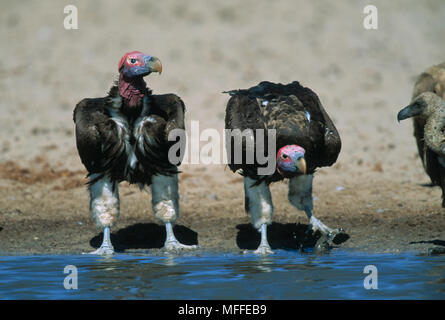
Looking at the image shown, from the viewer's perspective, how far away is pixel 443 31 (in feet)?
71.5

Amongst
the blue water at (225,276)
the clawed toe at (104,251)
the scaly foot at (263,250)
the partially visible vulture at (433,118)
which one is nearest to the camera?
the blue water at (225,276)

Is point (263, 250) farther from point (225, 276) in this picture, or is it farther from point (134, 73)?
point (134, 73)

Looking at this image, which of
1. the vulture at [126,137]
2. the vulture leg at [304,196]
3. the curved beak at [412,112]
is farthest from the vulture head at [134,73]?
the curved beak at [412,112]

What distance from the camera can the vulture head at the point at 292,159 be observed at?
818 cm

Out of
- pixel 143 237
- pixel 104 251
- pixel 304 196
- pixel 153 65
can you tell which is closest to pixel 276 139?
pixel 304 196

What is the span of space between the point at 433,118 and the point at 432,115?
0.17ft

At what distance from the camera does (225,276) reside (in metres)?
7.59

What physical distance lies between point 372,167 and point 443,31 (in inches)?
382

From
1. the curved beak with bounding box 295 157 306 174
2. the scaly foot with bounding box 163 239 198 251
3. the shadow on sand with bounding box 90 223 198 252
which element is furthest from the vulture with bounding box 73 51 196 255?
the curved beak with bounding box 295 157 306 174

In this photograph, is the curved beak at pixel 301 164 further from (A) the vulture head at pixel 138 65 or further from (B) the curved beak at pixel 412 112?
(A) the vulture head at pixel 138 65

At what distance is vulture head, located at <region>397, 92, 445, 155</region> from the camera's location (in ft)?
27.9

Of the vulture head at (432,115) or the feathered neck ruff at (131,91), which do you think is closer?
the vulture head at (432,115)

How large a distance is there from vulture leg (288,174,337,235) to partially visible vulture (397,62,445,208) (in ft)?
4.21
